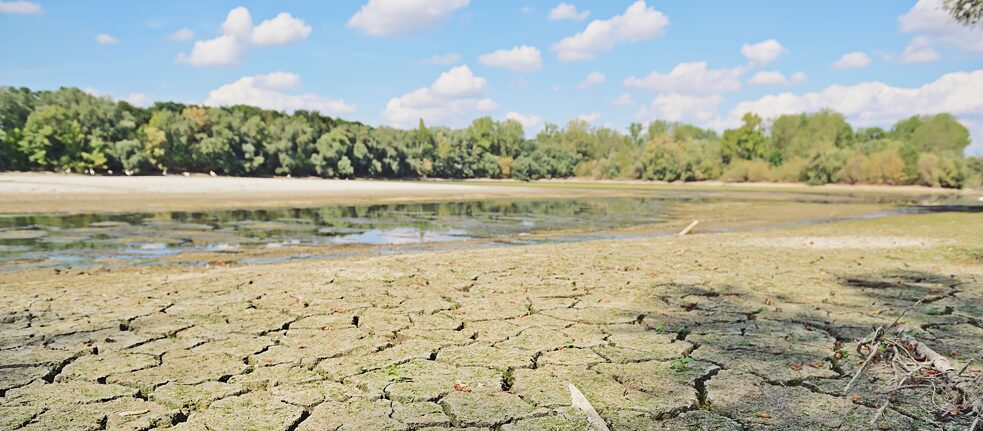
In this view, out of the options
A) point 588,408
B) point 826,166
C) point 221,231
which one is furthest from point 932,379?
point 826,166

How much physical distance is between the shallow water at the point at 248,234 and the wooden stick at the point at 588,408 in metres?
7.53

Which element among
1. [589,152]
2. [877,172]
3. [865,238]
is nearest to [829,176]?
[877,172]

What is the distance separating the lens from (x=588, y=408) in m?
3.08

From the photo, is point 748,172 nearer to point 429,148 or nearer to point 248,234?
point 429,148

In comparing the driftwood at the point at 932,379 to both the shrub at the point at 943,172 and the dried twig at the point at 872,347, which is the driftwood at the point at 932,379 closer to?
the dried twig at the point at 872,347

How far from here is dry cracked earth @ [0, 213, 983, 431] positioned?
10.2 ft

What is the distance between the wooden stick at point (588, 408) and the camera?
2.90 meters

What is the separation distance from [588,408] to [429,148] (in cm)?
8560

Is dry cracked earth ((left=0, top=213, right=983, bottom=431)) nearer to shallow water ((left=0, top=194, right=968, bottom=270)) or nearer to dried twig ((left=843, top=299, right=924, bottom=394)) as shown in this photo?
dried twig ((left=843, top=299, right=924, bottom=394))

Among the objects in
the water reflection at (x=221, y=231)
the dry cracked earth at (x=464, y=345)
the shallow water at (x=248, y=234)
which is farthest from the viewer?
the water reflection at (x=221, y=231)

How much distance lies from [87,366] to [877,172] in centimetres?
7681

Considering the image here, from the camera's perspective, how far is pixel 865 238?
12.5 metres

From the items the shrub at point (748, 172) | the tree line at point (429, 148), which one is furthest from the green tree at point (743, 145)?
the shrub at point (748, 172)

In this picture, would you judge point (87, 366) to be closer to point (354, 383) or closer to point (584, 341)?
point (354, 383)
